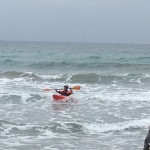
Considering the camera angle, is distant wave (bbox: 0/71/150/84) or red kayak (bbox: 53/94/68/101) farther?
distant wave (bbox: 0/71/150/84)

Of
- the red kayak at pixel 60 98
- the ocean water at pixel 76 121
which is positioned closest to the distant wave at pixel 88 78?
the ocean water at pixel 76 121

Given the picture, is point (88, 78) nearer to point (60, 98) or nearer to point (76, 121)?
point (60, 98)

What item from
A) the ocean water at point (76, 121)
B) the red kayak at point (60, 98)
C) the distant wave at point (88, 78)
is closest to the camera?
the ocean water at point (76, 121)

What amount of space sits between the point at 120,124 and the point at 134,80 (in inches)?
634

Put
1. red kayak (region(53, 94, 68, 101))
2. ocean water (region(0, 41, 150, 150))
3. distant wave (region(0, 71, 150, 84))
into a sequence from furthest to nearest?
distant wave (region(0, 71, 150, 84)), red kayak (region(53, 94, 68, 101)), ocean water (region(0, 41, 150, 150))

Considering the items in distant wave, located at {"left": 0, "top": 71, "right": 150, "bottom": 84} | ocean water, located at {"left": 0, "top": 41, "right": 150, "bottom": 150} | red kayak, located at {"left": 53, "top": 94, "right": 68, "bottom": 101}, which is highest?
distant wave, located at {"left": 0, "top": 71, "right": 150, "bottom": 84}

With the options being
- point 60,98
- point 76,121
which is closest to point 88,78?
point 60,98

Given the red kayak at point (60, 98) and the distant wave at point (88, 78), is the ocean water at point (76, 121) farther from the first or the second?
the distant wave at point (88, 78)

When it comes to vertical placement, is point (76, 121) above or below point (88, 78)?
below

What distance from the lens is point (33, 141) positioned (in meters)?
10.7

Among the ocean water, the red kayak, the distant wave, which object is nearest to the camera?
the ocean water

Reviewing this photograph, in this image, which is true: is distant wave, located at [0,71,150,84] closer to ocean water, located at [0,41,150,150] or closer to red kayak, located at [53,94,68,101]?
ocean water, located at [0,41,150,150]

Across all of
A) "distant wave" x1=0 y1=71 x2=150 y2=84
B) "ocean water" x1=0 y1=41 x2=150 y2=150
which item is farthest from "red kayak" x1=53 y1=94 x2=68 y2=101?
"distant wave" x1=0 y1=71 x2=150 y2=84

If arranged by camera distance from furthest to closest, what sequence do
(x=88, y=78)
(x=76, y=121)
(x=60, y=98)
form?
(x=88, y=78) → (x=60, y=98) → (x=76, y=121)
